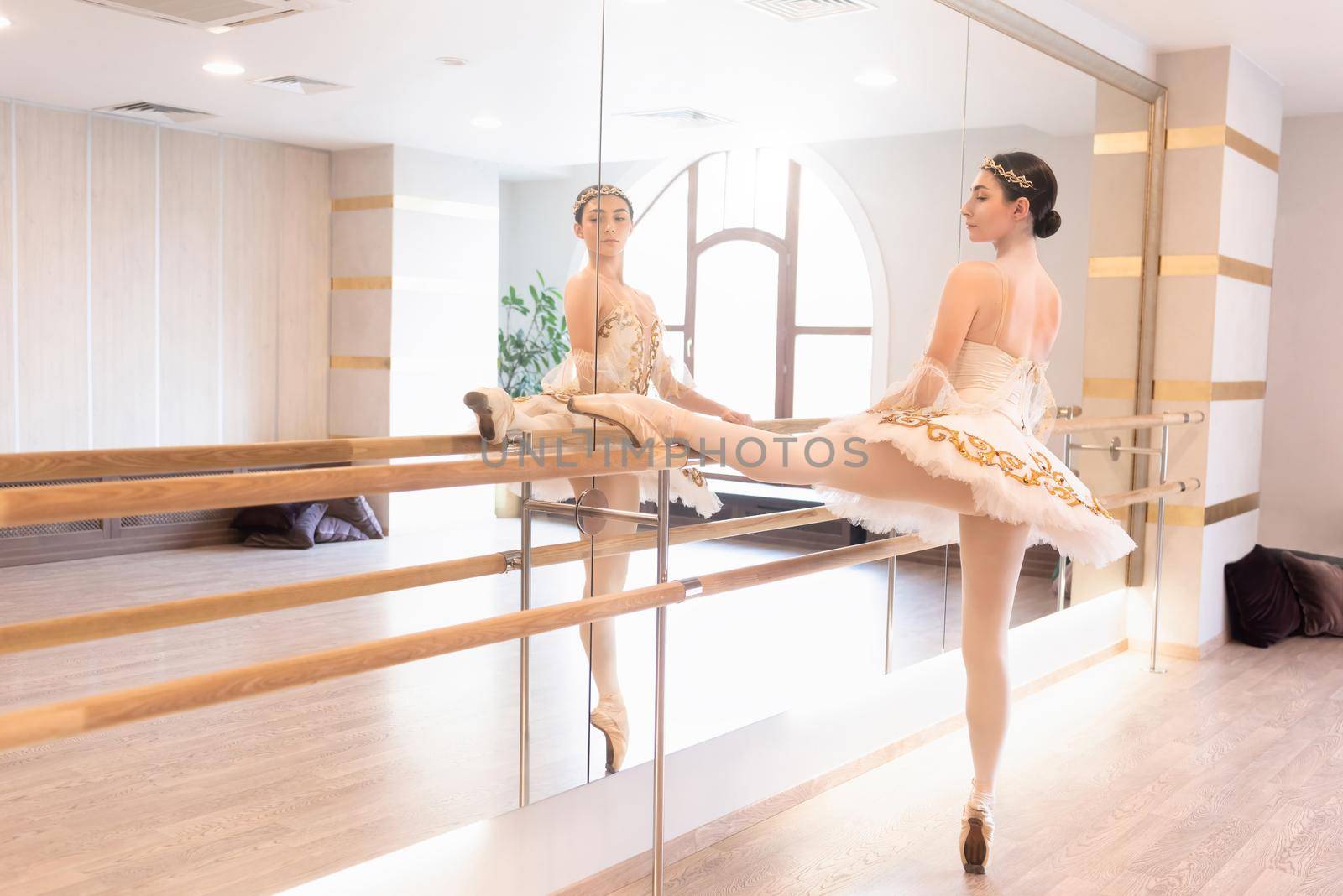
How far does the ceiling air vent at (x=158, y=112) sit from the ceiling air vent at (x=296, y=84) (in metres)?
0.09

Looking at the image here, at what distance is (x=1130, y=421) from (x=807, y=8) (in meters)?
2.08

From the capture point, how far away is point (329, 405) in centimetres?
179

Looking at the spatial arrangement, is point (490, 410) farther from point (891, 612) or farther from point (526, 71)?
point (891, 612)

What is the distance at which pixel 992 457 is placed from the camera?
7.88 feet

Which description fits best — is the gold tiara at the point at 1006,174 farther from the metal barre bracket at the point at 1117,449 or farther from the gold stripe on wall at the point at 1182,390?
the gold stripe on wall at the point at 1182,390

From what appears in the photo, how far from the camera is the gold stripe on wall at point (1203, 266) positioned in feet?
15.0

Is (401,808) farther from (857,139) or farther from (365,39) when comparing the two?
(857,139)

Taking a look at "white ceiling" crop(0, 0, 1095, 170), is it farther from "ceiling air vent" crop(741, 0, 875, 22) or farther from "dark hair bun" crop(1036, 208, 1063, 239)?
"dark hair bun" crop(1036, 208, 1063, 239)

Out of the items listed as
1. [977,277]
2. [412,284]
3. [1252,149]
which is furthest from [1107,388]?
[412,284]

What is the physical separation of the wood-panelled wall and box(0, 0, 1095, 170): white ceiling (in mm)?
58

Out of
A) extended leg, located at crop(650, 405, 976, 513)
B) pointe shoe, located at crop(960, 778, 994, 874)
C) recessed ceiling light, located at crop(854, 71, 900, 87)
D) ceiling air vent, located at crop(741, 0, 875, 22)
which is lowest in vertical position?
pointe shoe, located at crop(960, 778, 994, 874)

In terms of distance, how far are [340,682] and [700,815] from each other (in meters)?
1.06

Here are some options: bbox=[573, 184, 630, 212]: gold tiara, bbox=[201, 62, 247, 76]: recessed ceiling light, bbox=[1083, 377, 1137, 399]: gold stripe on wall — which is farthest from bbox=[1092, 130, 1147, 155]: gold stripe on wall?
bbox=[201, 62, 247, 76]: recessed ceiling light

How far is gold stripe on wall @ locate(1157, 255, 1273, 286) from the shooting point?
459 cm
